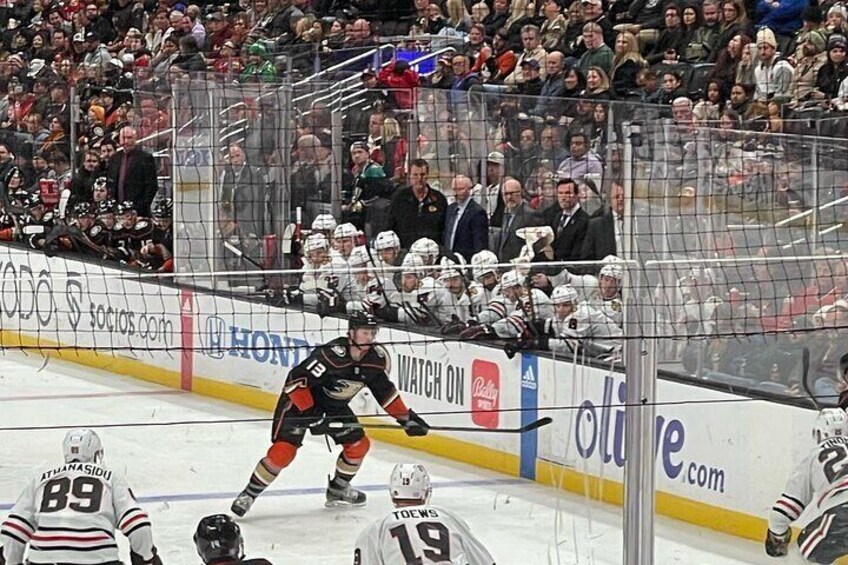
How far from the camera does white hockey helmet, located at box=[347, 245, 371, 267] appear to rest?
9297 mm

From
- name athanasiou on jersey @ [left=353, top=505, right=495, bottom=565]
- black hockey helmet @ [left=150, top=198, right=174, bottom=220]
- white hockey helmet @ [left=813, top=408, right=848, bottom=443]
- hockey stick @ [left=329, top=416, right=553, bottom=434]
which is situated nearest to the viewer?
name athanasiou on jersey @ [left=353, top=505, right=495, bottom=565]

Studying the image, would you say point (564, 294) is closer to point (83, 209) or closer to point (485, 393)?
point (485, 393)

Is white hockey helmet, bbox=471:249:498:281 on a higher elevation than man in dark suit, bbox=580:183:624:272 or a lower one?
lower

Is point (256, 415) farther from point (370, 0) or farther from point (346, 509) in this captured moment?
point (370, 0)

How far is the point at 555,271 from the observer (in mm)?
8391

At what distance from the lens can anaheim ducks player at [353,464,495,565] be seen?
5.21 meters

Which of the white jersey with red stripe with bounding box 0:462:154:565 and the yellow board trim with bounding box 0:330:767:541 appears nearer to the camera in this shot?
the white jersey with red stripe with bounding box 0:462:154:565

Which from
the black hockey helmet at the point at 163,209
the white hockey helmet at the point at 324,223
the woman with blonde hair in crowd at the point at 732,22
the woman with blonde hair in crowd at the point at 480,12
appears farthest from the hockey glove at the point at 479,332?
the woman with blonde hair in crowd at the point at 480,12

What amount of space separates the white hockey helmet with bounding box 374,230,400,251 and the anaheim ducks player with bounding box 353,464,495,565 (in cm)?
374

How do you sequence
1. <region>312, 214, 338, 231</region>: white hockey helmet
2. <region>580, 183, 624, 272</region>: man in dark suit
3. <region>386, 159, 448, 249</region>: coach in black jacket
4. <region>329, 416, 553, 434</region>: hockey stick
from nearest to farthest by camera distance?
<region>580, 183, 624, 272</region>: man in dark suit
<region>329, 416, 553, 434</region>: hockey stick
<region>386, 159, 448, 249</region>: coach in black jacket
<region>312, 214, 338, 231</region>: white hockey helmet

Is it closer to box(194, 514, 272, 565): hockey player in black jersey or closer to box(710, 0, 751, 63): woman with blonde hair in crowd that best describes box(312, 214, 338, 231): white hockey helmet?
box(710, 0, 751, 63): woman with blonde hair in crowd

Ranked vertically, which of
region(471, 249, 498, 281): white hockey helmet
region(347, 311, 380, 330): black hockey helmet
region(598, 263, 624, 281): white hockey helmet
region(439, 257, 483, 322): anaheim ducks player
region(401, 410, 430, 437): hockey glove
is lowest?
region(401, 410, 430, 437): hockey glove

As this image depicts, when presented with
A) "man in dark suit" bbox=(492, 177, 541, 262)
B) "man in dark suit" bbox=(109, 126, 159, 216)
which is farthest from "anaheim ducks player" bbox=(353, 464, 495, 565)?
"man in dark suit" bbox=(109, 126, 159, 216)

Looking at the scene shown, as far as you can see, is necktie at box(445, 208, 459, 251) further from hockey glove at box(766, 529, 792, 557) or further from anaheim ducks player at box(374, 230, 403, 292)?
hockey glove at box(766, 529, 792, 557)
